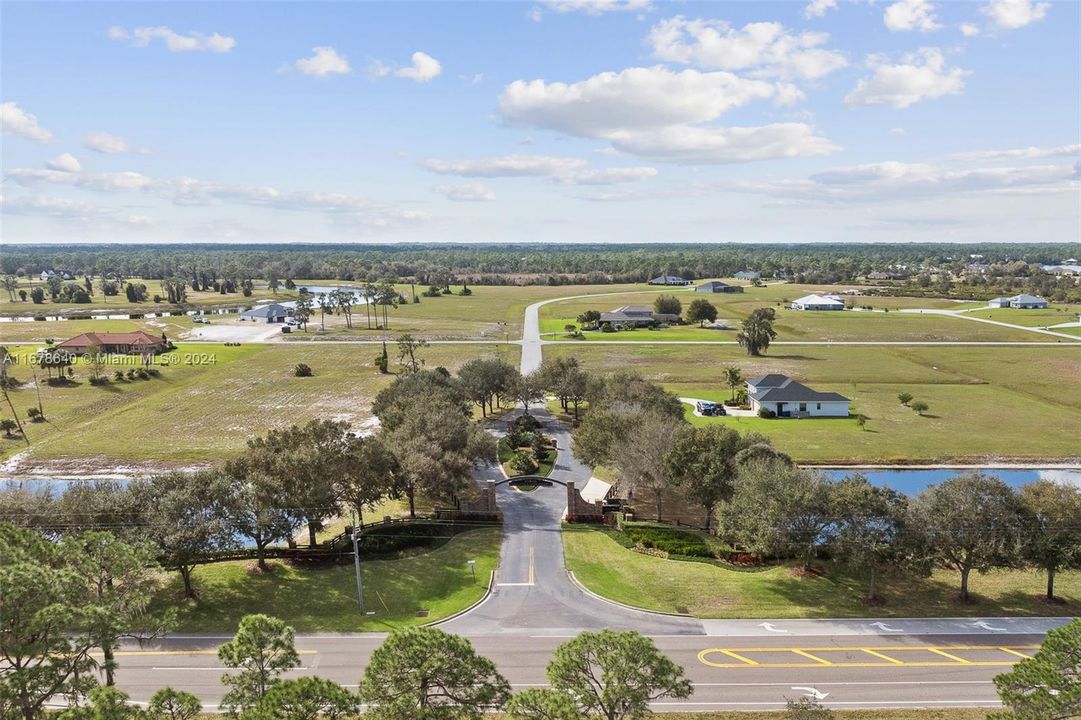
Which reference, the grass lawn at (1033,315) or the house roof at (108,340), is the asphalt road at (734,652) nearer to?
the house roof at (108,340)

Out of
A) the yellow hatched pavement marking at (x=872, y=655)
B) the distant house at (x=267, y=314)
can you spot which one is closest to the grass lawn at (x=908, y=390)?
the yellow hatched pavement marking at (x=872, y=655)

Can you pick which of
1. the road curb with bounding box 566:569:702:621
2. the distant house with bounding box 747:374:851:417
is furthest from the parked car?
the road curb with bounding box 566:569:702:621

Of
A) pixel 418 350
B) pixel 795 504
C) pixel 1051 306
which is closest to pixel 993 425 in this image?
pixel 795 504

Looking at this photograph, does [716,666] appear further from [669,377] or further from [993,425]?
[669,377]

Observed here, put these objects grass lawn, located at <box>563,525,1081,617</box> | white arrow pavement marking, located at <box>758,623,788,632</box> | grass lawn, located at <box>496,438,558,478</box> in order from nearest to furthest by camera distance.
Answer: white arrow pavement marking, located at <box>758,623,788,632</box> < grass lawn, located at <box>563,525,1081,617</box> < grass lawn, located at <box>496,438,558,478</box>

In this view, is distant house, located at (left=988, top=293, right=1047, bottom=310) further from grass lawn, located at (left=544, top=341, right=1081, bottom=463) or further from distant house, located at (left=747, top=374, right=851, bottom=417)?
distant house, located at (left=747, top=374, right=851, bottom=417)

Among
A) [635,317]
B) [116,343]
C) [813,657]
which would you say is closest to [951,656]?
[813,657]

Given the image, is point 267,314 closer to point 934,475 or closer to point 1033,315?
point 934,475
